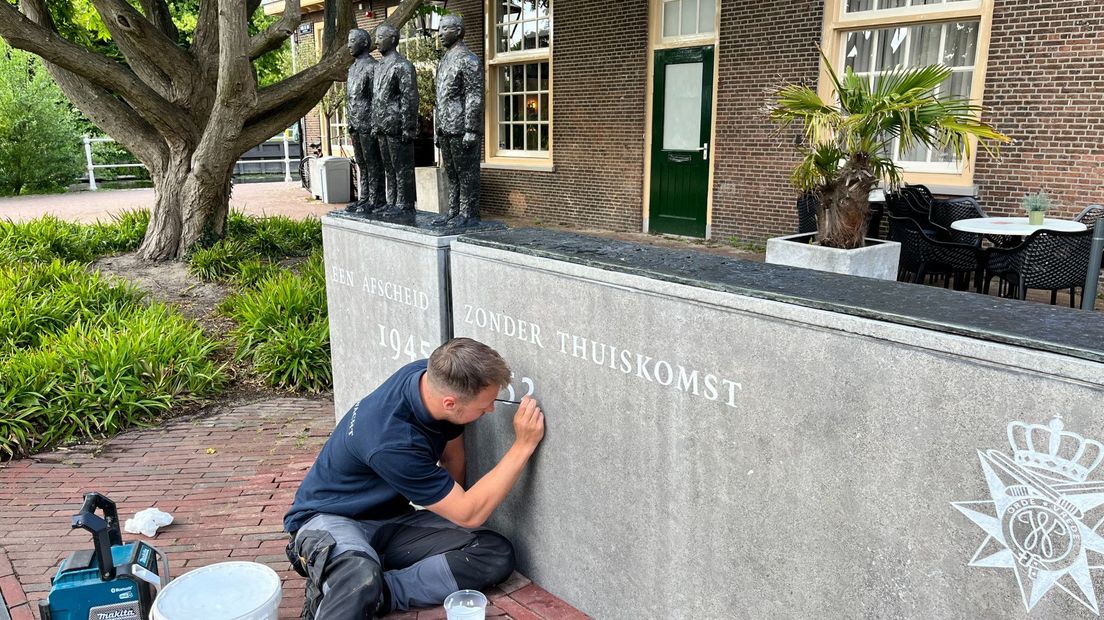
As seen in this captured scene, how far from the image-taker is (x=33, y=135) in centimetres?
1944

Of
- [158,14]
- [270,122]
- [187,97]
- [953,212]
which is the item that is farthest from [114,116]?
[953,212]

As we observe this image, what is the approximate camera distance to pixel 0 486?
4.43 metres

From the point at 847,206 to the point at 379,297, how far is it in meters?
4.42

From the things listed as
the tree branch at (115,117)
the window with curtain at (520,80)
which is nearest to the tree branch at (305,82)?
the tree branch at (115,117)

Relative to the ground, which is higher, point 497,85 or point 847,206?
point 497,85

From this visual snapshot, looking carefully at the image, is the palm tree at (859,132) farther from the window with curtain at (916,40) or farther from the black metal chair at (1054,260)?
the window with curtain at (916,40)

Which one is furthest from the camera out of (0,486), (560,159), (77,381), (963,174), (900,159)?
(560,159)

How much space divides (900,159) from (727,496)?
856 centimetres

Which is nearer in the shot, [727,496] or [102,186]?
[727,496]

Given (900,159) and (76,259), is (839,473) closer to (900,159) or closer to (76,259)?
(900,159)

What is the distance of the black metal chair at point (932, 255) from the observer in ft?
23.3

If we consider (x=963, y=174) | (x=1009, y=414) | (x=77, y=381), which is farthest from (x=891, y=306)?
(x=963, y=174)

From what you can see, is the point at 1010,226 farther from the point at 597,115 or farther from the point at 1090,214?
the point at 597,115

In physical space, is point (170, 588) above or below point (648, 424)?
below
